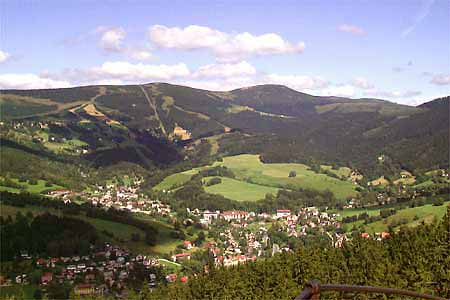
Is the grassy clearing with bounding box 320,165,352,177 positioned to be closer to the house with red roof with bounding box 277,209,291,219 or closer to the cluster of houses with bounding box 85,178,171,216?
the house with red roof with bounding box 277,209,291,219

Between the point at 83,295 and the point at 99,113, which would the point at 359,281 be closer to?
the point at 83,295

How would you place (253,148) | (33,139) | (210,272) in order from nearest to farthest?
(210,272) → (33,139) → (253,148)

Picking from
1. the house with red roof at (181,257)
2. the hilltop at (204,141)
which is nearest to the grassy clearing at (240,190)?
the hilltop at (204,141)

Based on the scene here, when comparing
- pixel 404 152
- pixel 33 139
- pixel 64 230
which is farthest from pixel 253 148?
pixel 64 230

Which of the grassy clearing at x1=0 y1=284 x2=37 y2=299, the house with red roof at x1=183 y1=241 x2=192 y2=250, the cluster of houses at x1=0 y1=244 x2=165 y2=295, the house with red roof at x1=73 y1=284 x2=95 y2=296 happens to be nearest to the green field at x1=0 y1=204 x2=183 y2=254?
the house with red roof at x1=183 y1=241 x2=192 y2=250

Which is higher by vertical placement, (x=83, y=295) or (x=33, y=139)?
(x=33, y=139)

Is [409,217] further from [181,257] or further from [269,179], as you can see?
[269,179]

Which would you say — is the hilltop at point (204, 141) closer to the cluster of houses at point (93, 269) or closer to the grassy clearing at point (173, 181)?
the grassy clearing at point (173, 181)
